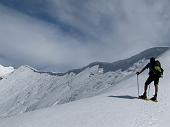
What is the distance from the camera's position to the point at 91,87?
15150cm

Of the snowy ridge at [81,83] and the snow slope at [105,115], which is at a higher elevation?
the snowy ridge at [81,83]

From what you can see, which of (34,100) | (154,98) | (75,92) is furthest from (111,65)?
(154,98)

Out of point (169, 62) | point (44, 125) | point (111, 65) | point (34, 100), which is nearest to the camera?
point (44, 125)

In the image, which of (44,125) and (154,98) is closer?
(44,125)

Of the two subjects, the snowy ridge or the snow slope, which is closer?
the snow slope

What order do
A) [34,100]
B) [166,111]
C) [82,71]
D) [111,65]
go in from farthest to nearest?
[34,100], [82,71], [111,65], [166,111]

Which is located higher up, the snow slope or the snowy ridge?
the snowy ridge

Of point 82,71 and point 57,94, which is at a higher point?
point 82,71

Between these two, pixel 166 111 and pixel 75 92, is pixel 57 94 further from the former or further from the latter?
pixel 166 111

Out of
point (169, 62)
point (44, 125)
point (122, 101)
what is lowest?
point (44, 125)

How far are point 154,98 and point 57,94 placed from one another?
6029 inches

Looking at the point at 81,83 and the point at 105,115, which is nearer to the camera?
the point at 105,115

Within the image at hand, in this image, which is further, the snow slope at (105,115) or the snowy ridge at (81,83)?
the snowy ridge at (81,83)

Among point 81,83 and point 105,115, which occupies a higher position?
point 81,83
